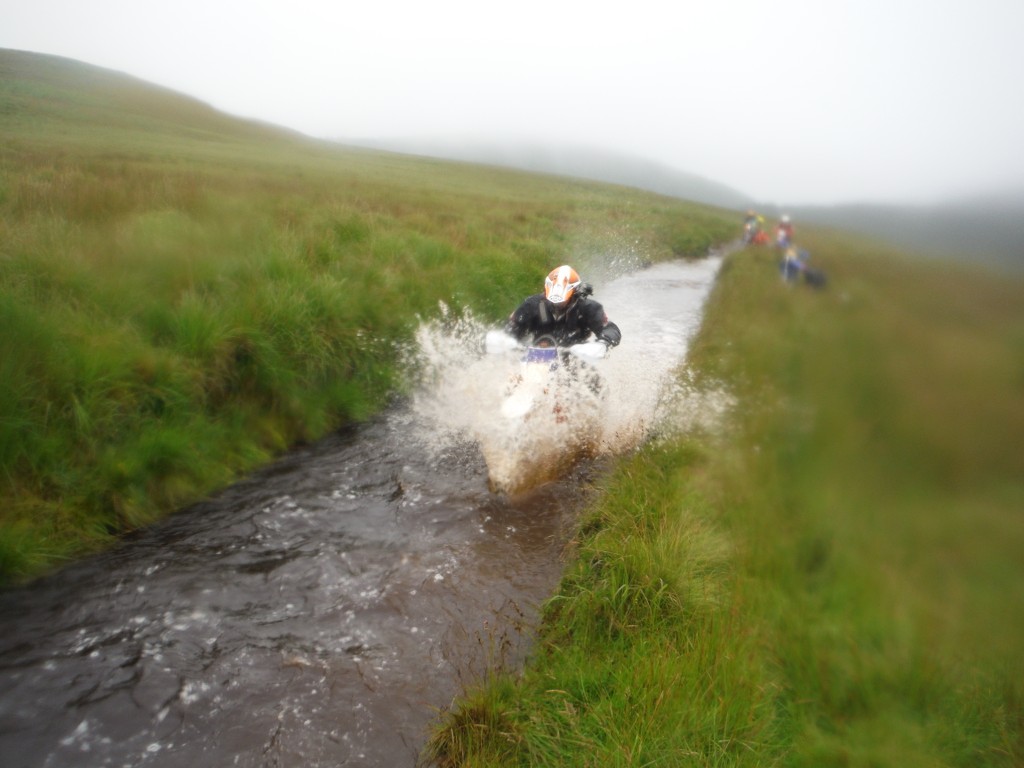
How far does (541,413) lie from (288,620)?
3.96 metres

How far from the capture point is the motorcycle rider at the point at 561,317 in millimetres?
8789

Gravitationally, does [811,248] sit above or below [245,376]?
above

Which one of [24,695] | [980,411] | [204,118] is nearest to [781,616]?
[980,411]

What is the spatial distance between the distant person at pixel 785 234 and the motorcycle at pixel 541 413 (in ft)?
9.48

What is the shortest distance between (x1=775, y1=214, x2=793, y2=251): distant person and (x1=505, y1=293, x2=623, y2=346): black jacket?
3.47 m

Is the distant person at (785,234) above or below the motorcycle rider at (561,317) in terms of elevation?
above

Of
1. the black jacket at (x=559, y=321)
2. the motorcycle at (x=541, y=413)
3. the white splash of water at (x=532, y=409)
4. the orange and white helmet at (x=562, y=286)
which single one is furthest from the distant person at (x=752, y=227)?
the motorcycle at (x=541, y=413)

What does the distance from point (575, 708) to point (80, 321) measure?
20.3 feet

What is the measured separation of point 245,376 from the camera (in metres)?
7.47

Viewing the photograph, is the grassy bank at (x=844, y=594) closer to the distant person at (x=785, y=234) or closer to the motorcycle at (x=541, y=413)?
the distant person at (x=785, y=234)

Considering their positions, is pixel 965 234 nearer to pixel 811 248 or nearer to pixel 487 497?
pixel 811 248

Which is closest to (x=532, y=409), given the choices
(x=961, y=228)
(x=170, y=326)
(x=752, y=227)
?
(x=170, y=326)

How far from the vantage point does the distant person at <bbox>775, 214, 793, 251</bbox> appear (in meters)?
4.51

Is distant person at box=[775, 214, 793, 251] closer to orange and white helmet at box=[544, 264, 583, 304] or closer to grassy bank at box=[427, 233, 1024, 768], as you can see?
grassy bank at box=[427, 233, 1024, 768]
